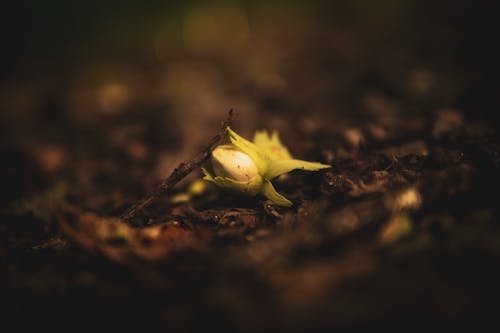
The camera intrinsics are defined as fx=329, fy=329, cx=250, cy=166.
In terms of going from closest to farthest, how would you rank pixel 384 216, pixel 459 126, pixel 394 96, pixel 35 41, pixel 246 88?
1. pixel 384 216
2. pixel 459 126
3. pixel 394 96
4. pixel 246 88
5. pixel 35 41

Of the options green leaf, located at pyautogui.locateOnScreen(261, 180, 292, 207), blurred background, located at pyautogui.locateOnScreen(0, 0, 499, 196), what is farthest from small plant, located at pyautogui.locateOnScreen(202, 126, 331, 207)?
blurred background, located at pyautogui.locateOnScreen(0, 0, 499, 196)

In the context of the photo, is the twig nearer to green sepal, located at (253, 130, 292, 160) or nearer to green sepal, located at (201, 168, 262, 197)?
green sepal, located at (201, 168, 262, 197)

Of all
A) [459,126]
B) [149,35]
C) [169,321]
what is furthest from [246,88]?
[169,321]

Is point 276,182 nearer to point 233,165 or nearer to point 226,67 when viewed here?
point 233,165

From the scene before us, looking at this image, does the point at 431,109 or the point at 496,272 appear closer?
the point at 496,272

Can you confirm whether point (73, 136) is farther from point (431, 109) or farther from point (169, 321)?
point (431, 109)

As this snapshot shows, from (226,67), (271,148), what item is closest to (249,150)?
(271,148)
